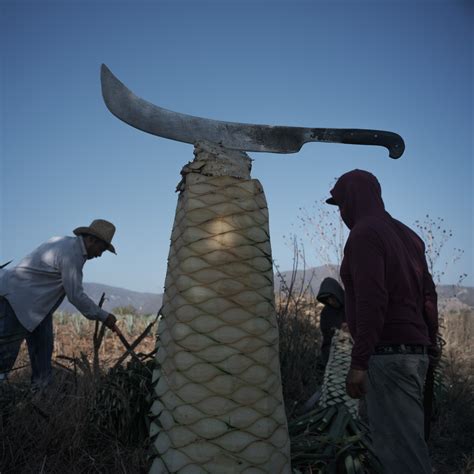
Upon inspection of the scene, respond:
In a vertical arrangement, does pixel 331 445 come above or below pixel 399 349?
below

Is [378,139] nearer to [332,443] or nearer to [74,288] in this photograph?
[332,443]

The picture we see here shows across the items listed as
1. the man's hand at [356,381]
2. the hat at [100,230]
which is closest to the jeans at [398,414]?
the man's hand at [356,381]

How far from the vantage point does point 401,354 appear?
2.22 m

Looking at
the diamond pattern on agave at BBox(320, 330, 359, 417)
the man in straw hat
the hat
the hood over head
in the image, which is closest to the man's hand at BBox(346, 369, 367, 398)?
the hood over head

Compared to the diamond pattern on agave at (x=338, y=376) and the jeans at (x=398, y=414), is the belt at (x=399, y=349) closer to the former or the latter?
the jeans at (x=398, y=414)

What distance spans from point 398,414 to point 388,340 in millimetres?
345

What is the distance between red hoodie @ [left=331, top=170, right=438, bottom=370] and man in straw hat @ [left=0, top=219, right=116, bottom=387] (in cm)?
267

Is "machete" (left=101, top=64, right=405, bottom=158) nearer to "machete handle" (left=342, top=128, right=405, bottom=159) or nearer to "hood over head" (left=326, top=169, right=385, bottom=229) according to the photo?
"machete handle" (left=342, top=128, right=405, bottom=159)

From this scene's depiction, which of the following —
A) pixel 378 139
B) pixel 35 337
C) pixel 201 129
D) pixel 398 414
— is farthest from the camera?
pixel 35 337

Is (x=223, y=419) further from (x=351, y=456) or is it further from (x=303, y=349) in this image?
(x=303, y=349)

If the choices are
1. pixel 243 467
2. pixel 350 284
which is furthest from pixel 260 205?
pixel 350 284

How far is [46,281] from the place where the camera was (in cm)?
462

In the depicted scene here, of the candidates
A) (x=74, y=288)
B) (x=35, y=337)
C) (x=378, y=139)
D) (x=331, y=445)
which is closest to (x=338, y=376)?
(x=331, y=445)

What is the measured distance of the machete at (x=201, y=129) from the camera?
1.65 m
